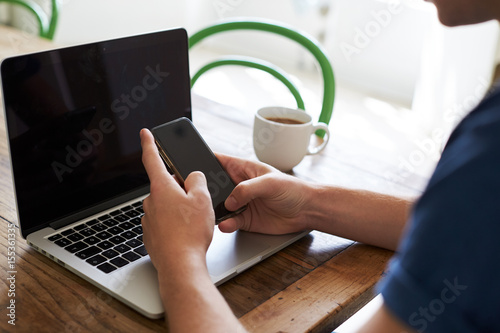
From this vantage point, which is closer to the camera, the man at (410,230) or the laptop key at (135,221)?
the man at (410,230)

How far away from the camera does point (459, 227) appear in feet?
1.43

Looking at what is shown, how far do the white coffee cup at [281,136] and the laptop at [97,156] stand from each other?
0.20 meters

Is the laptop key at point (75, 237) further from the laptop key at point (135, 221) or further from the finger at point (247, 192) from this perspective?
the finger at point (247, 192)

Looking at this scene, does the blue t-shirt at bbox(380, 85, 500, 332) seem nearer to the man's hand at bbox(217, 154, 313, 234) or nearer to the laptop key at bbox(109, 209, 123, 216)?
the man's hand at bbox(217, 154, 313, 234)

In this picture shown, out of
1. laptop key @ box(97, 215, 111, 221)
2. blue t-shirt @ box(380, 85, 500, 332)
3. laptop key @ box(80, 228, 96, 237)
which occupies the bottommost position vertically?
laptop key @ box(97, 215, 111, 221)

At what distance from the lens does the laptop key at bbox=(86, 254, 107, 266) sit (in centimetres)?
70

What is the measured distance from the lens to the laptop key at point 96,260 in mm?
697

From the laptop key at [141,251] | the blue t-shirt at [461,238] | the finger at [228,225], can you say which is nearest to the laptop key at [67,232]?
the laptop key at [141,251]

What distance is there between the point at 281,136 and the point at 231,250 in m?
0.31

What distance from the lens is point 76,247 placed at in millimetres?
727

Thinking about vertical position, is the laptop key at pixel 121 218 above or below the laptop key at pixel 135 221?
above

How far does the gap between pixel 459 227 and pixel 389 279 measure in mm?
90

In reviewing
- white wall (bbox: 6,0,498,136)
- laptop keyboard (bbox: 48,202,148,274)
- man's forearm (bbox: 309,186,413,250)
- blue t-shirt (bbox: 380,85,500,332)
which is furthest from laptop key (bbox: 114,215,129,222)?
white wall (bbox: 6,0,498,136)

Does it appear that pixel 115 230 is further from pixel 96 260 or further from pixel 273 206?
pixel 273 206
